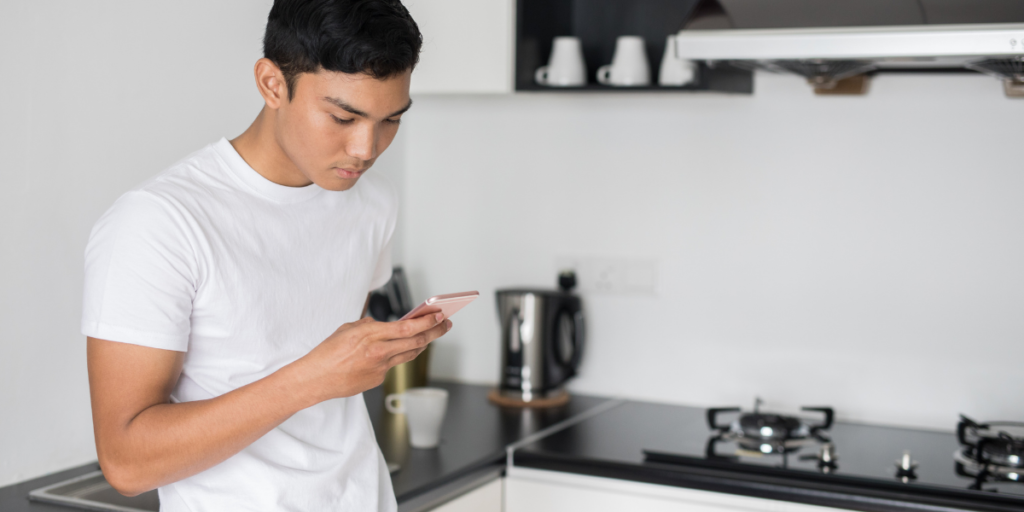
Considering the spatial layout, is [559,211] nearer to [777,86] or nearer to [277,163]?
[777,86]

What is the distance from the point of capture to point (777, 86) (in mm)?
2039

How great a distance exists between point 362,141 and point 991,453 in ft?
4.25

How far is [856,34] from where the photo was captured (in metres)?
1.57

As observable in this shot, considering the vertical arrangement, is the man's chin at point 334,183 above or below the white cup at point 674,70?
below

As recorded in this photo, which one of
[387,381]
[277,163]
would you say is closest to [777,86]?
[387,381]

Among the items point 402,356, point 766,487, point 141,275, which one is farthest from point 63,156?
point 766,487

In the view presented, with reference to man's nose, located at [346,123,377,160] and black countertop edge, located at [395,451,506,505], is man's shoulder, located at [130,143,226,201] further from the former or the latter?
black countertop edge, located at [395,451,506,505]

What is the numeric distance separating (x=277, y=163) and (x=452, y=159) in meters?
1.27

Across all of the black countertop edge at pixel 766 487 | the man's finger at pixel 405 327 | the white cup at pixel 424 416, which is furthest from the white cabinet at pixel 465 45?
the man's finger at pixel 405 327

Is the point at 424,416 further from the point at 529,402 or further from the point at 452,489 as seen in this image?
the point at 529,402

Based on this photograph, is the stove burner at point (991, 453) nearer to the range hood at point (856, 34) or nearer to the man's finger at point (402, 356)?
the range hood at point (856, 34)

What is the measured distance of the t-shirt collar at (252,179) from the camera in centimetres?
112

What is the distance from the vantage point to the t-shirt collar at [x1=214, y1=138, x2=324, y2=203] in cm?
112

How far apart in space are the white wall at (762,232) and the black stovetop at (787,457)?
0.13 m
